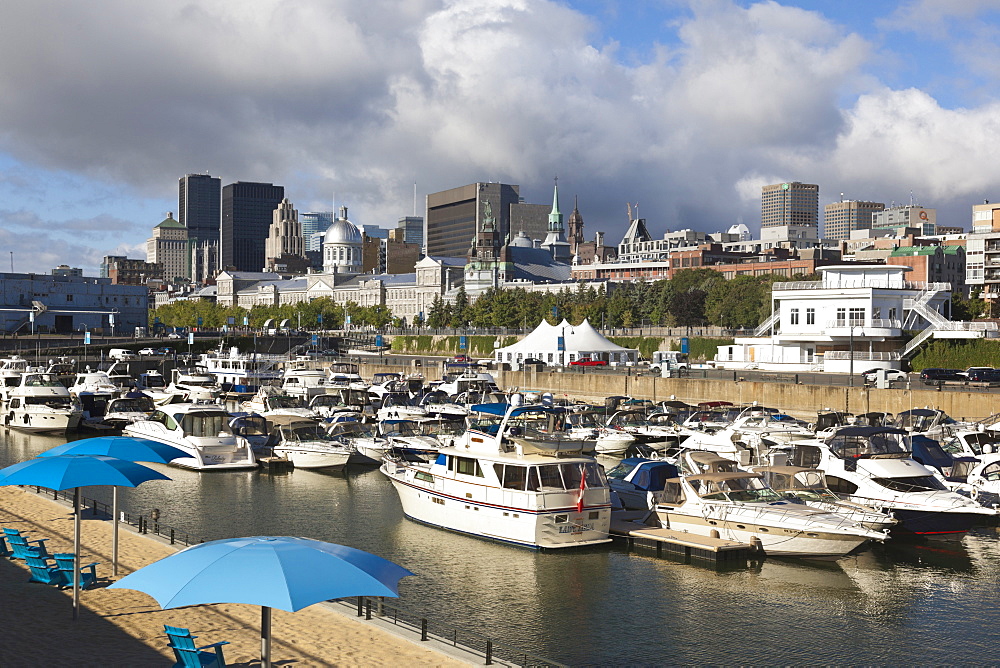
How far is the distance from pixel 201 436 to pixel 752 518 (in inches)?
1131

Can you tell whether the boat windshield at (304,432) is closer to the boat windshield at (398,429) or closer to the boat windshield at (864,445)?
the boat windshield at (398,429)

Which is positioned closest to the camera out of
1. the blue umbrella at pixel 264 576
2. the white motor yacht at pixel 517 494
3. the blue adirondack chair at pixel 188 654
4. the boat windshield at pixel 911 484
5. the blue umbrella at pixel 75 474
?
the blue umbrella at pixel 264 576

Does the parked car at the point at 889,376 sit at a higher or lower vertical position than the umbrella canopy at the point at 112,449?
higher

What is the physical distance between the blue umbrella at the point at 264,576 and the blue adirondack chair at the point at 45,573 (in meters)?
10.7

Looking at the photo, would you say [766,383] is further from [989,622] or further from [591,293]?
[591,293]

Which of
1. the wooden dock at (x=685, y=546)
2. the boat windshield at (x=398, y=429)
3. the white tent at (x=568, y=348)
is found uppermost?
the white tent at (x=568, y=348)

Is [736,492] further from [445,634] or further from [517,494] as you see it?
[445,634]

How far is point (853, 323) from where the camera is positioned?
85.9 m

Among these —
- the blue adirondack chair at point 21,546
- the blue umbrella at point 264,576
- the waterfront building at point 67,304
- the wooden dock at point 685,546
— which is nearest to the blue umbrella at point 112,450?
the blue adirondack chair at point 21,546

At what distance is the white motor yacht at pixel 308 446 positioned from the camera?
48250 mm

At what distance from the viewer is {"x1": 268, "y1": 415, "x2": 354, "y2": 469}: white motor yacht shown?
48.2 m

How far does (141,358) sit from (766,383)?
241 ft

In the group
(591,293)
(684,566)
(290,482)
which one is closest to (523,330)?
(591,293)

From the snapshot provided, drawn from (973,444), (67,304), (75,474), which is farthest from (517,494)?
(67,304)
